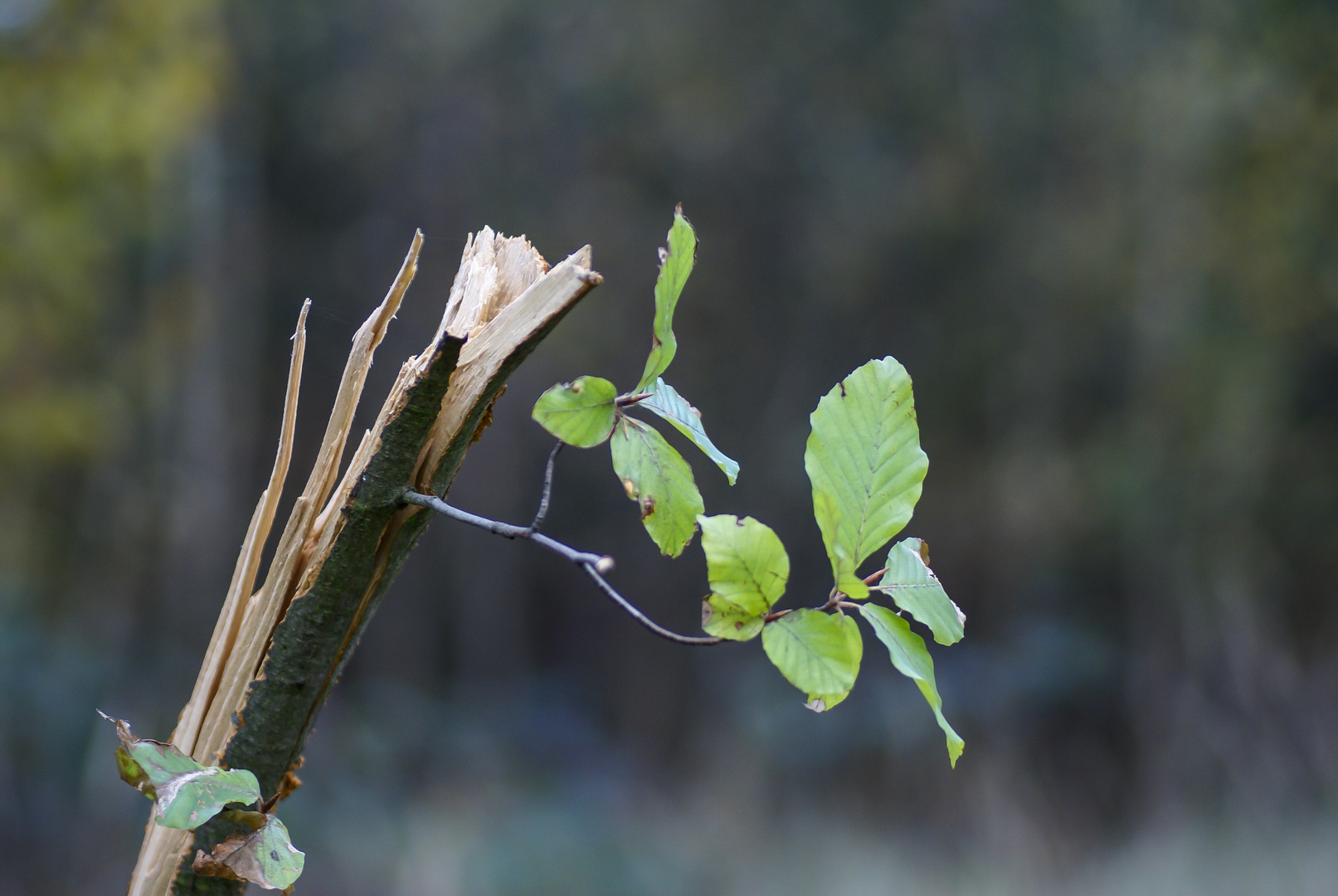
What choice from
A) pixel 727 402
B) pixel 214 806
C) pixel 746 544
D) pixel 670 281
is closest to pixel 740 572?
pixel 746 544

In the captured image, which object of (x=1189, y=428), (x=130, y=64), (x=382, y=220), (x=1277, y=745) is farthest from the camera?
(x=382, y=220)

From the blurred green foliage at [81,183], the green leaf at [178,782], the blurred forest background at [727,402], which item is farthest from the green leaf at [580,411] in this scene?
the blurred green foliage at [81,183]

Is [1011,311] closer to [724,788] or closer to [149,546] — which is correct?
[724,788]

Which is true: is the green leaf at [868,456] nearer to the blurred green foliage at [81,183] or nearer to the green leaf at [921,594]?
the green leaf at [921,594]

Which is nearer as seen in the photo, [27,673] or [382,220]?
[27,673]

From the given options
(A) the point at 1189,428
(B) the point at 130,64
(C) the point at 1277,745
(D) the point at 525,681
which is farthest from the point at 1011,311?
(B) the point at 130,64

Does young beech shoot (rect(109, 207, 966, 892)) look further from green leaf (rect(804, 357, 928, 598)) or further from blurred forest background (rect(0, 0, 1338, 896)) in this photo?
blurred forest background (rect(0, 0, 1338, 896))
